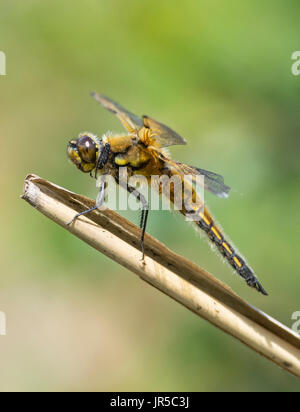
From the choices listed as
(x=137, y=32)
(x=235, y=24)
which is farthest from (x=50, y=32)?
(x=235, y=24)

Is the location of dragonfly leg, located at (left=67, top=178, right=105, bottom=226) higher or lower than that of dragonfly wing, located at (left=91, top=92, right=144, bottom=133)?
lower

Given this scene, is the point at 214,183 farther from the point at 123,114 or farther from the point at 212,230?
the point at 123,114

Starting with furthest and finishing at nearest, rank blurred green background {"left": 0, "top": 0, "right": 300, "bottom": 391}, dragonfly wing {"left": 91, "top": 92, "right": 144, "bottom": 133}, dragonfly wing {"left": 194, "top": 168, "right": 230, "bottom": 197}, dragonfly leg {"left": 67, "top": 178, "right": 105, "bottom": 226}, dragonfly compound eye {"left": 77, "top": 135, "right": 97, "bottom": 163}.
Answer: dragonfly wing {"left": 91, "top": 92, "right": 144, "bottom": 133}, dragonfly compound eye {"left": 77, "top": 135, "right": 97, "bottom": 163}, blurred green background {"left": 0, "top": 0, "right": 300, "bottom": 391}, dragonfly wing {"left": 194, "top": 168, "right": 230, "bottom": 197}, dragonfly leg {"left": 67, "top": 178, "right": 105, "bottom": 226}

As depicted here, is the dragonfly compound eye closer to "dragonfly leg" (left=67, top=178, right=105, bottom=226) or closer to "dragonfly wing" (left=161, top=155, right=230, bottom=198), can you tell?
"dragonfly leg" (left=67, top=178, right=105, bottom=226)

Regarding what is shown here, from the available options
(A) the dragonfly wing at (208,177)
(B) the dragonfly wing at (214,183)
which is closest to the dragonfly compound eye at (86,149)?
(A) the dragonfly wing at (208,177)

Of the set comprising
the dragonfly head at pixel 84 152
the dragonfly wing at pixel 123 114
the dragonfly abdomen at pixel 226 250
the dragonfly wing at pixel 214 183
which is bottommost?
the dragonfly abdomen at pixel 226 250

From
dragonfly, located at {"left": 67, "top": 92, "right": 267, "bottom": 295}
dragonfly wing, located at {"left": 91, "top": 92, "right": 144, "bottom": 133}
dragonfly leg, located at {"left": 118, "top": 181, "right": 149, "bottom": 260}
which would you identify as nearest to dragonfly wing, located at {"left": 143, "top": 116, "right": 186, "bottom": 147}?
dragonfly, located at {"left": 67, "top": 92, "right": 267, "bottom": 295}

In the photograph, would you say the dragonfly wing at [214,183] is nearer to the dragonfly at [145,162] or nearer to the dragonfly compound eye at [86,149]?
the dragonfly at [145,162]

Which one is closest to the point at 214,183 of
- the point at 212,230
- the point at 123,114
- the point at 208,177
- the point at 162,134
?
the point at 208,177
